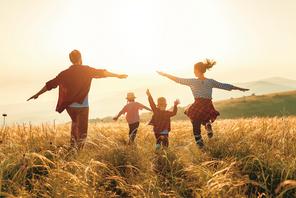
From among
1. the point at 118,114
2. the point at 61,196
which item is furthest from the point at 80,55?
the point at 61,196

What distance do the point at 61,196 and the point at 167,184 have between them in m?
1.62

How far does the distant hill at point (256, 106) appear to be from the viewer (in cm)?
7681

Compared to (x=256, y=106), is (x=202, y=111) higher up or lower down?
higher up

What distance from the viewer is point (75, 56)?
9438mm

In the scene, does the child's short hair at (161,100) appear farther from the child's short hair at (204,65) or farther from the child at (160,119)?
the child's short hair at (204,65)

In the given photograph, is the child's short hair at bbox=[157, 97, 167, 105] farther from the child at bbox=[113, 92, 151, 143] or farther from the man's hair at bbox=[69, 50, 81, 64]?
the man's hair at bbox=[69, 50, 81, 64]

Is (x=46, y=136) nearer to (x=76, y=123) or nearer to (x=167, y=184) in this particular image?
(x=76, y=123)

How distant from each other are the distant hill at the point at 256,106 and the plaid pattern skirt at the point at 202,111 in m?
64.2

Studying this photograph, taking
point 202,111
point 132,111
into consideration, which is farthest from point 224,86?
point 132,111

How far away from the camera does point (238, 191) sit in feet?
18.7

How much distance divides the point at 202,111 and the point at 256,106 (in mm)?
73879

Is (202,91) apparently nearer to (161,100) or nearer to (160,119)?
(161,100)

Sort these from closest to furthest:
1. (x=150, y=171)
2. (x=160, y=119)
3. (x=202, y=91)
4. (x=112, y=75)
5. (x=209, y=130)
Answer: (x=150, y=171) → (x=112, y=75) → (x=209, y=130) → (x=202, y=91) → (x=160, y=119)

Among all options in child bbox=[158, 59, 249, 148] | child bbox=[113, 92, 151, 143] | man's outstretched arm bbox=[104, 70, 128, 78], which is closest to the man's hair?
man's outstretched arm bbox=[104, 70, 128, 78]
